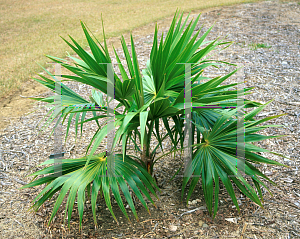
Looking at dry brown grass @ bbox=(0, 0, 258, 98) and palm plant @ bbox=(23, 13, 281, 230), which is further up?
dry brown grass @ bbox=(0, 0, 258, 98)

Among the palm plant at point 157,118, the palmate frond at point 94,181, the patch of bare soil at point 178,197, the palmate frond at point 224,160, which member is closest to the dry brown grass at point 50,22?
the patch of bare soil at point 178,197

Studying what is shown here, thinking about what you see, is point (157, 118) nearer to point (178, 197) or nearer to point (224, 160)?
point (224, 160)

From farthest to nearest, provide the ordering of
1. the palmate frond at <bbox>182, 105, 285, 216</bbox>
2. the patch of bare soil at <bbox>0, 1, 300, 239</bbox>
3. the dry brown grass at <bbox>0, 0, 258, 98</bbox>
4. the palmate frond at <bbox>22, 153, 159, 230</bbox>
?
1. the dry brown grass at <bbox>0, 0, 258, 98</bbox>
2. the patch of bare soil at <bbox>0, 1, 300, 239</bbox>
3. the palmate frond at <bbox>182, 105, 285, 216</bbox>
4. the palmate frond at <bbox>22, 153, 159, 230</bbox>

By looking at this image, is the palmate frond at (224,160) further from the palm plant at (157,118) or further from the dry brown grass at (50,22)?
the dry brown grass at (50,22)

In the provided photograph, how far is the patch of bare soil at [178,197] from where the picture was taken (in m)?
2.54

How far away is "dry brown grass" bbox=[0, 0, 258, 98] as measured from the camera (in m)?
6.37

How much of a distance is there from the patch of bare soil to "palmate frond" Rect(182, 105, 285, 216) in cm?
33

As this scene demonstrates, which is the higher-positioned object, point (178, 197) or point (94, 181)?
point (94, 181)

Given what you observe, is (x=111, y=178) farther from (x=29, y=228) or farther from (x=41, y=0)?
(x=41, y=0)

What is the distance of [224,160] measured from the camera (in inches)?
92.0

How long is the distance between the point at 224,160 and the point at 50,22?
868 cm

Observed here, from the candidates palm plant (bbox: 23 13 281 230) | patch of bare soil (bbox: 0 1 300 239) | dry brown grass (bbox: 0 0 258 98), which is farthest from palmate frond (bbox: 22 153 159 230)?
dry brown grass (bbox: 0 0 258 98)

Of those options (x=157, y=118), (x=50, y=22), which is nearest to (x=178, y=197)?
(x=157, y=118)

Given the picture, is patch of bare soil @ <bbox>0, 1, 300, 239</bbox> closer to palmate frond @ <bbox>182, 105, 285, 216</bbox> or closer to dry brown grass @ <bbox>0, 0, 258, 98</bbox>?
palmate frond @ <bbox>182, 105, 285, 216</bbox>
